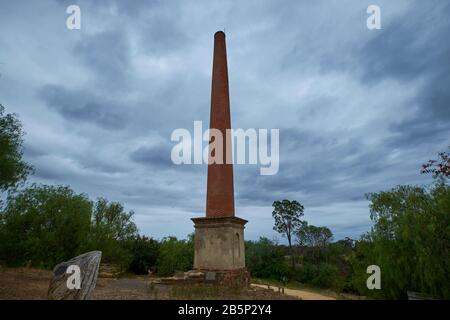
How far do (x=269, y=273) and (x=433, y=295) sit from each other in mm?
21703

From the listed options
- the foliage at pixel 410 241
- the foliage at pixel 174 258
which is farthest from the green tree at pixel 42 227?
the foliage at pixel 410 241

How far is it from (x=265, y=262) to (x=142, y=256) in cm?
1313

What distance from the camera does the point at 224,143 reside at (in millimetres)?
16906

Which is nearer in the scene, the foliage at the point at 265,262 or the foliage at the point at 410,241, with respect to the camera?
the foliage at the point at 410,241

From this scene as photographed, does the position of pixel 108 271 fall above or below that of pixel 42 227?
below

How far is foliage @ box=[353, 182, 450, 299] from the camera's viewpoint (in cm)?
1034

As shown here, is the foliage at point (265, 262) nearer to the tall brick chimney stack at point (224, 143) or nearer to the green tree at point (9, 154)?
the tall brick chimney stack at point (224, 143)

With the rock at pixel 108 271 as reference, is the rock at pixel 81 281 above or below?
above

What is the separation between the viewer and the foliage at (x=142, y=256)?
92.6 ft

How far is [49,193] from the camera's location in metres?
18.0

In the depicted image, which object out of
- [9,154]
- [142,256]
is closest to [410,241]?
[9,154]

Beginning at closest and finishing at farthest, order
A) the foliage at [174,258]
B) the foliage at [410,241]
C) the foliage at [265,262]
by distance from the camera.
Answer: the foliage at [410,241]
the foliage at [174,258]
the foliage at [265,262]

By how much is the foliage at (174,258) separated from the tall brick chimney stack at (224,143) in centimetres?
1248

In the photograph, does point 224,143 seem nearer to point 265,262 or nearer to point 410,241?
point 410,241
